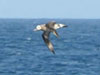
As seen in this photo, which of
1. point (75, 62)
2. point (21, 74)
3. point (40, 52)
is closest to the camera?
point (21, 74)

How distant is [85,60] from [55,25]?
4789 cm

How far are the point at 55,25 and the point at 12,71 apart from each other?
3768cm

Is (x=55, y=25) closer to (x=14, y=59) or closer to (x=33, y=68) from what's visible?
(x=33, y=68)

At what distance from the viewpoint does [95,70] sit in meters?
65.2

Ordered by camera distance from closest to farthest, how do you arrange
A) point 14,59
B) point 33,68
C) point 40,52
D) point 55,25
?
1. point 55,25
2. point 33,68
3. point 14,59
4. point 40,52

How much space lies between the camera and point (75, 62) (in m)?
73.7

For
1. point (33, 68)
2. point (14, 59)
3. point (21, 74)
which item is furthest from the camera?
point (14, 59)

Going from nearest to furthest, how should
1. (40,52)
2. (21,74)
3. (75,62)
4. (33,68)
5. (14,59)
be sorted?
(21,74) → (33,68) → (75,62) → (14,59) → (40,52)

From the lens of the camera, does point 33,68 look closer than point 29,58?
Yes

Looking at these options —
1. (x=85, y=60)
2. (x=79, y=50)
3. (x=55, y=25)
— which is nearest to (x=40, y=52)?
(x=79, y=50)

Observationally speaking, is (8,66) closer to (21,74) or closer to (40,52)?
(21,74)

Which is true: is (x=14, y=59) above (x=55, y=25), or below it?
below

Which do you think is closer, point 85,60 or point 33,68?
point 33,68

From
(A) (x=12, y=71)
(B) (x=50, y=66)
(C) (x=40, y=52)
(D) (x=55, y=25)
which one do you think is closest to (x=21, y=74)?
(A) (x=12, y=71)
